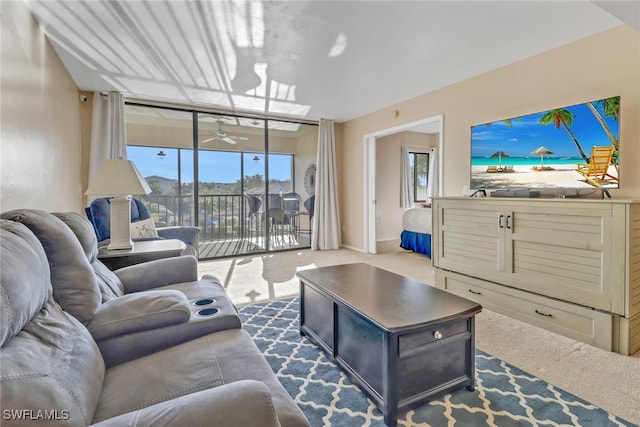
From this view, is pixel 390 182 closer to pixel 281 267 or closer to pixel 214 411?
pixel 281 267

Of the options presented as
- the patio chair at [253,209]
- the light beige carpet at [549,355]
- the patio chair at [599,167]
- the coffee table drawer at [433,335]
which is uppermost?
the patio chair at [599,167]

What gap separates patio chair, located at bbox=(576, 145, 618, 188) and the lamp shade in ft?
11.6

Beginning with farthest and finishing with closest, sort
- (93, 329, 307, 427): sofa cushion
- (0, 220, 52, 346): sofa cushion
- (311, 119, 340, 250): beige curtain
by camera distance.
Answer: (311, 119, 340, 250): beige curtain, (93, 329, 307, 427): sofa cushion, (0, 220, 52, 346): sofa cushion

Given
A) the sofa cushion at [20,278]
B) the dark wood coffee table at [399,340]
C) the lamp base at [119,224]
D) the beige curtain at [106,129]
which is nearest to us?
the sofa cushion at [20,278]

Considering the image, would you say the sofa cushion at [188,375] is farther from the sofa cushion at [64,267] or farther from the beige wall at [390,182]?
the beige wall at [390,182]

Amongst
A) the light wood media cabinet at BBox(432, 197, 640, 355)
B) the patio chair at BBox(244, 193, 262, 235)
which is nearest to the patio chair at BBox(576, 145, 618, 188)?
the light wood media cabinet at BBox(432, 197, 640, 355)

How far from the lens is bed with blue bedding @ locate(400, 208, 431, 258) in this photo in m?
4.75

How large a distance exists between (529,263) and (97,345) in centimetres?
278

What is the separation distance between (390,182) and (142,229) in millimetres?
4607

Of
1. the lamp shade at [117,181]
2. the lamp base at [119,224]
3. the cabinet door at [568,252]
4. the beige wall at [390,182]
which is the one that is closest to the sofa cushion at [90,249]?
the lamp shade at [117,181]

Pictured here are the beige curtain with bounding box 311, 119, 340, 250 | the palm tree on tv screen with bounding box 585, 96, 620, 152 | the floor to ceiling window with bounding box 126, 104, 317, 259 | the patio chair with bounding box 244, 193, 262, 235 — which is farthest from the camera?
the beige curtain with bounding box 311, 119, 340, 250

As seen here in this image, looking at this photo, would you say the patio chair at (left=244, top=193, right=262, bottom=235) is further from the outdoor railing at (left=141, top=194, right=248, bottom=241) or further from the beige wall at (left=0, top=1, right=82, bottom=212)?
the beige wall at (left=0, top=1, right=82, bottom=212)

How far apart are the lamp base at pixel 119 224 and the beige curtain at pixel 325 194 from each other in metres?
3.31

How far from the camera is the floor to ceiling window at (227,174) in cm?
466
